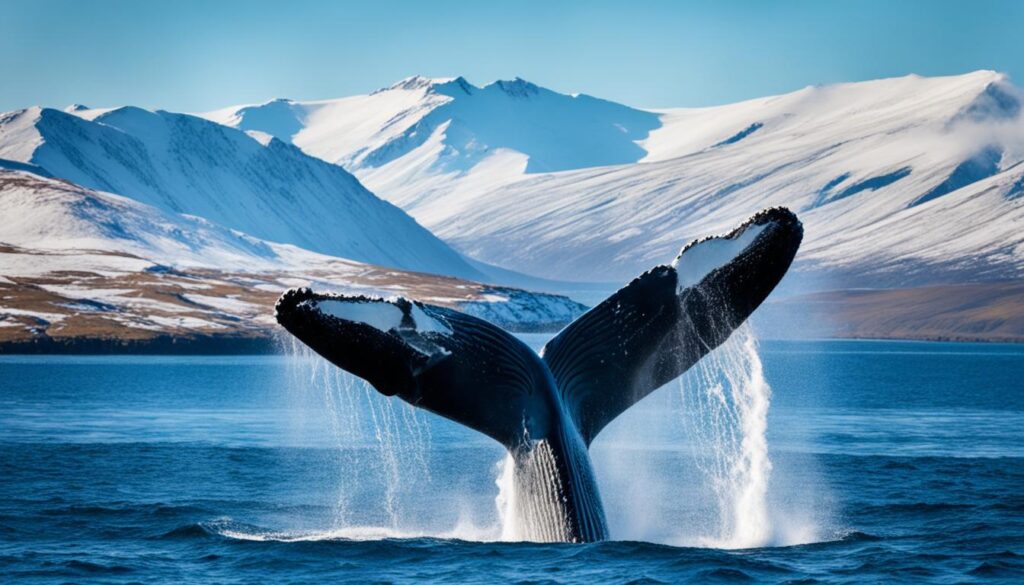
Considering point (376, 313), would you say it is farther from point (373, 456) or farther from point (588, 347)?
point (373, 456)

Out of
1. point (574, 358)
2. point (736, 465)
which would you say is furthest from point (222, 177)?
point (574, 358)

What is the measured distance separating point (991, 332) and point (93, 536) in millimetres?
152465

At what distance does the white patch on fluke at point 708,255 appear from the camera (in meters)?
11.0

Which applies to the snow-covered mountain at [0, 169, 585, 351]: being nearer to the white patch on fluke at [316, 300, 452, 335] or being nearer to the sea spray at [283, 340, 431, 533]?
the sea spray at [283, 340, 431, 533]

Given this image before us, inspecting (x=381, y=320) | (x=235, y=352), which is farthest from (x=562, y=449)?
(x=235, y=352)

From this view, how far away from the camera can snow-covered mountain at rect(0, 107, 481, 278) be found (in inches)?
5748

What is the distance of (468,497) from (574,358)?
9.10m

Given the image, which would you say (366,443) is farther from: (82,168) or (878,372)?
(82,168)

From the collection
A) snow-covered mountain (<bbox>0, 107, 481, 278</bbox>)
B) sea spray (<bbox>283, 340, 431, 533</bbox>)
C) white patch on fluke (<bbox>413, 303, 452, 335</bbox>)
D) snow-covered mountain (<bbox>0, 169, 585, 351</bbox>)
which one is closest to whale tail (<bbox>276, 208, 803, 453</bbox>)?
white patch on fluke (<bbox>413, 303, 452, 335</bbox>)

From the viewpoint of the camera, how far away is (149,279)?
9550 centimetres

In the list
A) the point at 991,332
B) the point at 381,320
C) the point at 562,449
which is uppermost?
the point at 991,332

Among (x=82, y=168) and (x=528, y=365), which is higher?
(x=82, y=168)

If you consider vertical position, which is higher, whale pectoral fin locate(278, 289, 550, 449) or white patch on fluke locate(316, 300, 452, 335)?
white patch on fluke locate(316, 300, 452, 335)

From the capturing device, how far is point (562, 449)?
11438mm
